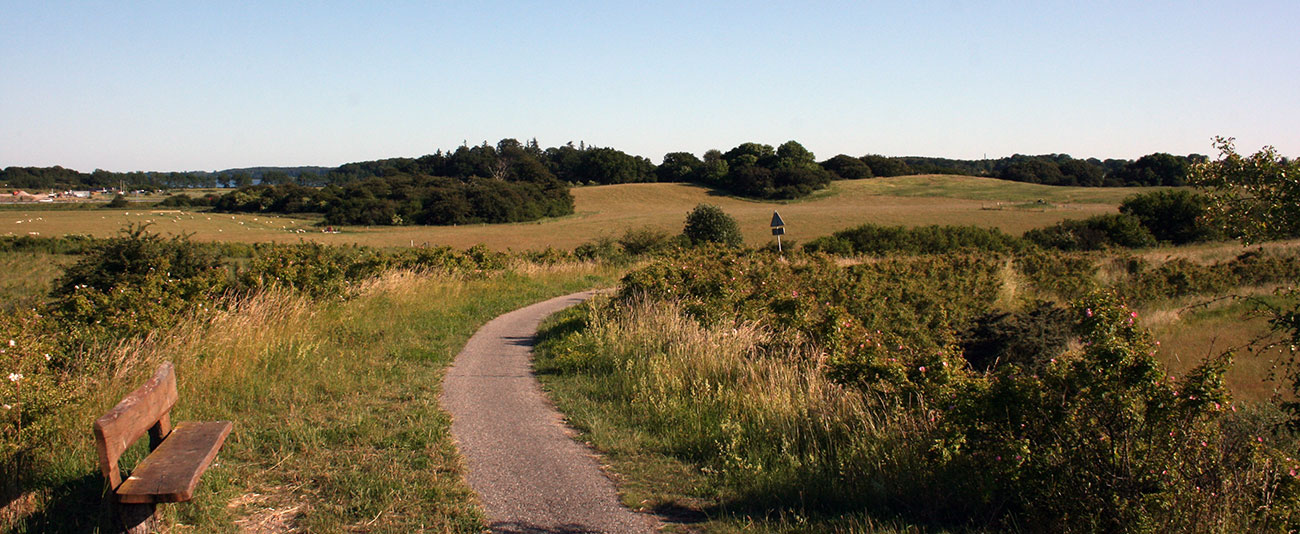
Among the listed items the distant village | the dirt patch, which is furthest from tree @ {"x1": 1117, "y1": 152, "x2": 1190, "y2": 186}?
the distant village

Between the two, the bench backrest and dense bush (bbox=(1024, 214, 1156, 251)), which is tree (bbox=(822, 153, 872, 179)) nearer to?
dense bush (bbox=(1024, 214, 1156, 251))

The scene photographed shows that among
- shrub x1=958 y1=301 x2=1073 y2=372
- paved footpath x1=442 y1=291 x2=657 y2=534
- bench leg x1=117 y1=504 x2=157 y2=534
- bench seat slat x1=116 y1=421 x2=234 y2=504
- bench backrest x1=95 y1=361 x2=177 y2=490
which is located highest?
bench backrest x1=95 y1=361 x2=177 y2=490

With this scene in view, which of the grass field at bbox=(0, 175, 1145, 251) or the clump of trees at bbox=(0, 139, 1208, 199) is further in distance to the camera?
the clump of trees at bbox=(0, 139, 1208, 199)

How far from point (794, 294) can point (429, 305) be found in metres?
7.65

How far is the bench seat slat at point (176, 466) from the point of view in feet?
13.0

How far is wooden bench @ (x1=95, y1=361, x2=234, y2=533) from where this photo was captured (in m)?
3.95

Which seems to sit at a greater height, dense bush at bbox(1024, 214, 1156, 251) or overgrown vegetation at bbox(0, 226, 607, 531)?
overgrown vegetation at bbox(0, 226, 607, 531)

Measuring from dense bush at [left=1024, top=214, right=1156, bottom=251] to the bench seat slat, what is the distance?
142 ft

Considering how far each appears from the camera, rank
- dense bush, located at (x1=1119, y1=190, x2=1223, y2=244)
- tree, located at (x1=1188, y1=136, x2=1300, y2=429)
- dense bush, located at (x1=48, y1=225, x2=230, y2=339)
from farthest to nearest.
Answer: dense bush, located at (x1=1119, y1=190, x2=1223, y2=244) → dense bush, located at (x1=48, y1=225, x2=230, y2=339) → tree, located at (x1=1188, y1=136, x2=1300, y2=429)

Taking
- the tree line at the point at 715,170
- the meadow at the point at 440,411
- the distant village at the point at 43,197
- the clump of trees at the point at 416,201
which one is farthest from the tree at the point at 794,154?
the meadow at the point at 440,411

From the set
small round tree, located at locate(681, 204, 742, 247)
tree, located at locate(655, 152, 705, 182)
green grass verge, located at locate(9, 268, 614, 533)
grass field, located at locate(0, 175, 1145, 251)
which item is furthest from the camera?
tree, located at locate(655, 152, 705, 182)

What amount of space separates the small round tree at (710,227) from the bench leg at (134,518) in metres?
37.4

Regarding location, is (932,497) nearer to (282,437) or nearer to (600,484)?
(600,484)

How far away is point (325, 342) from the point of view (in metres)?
9.73
